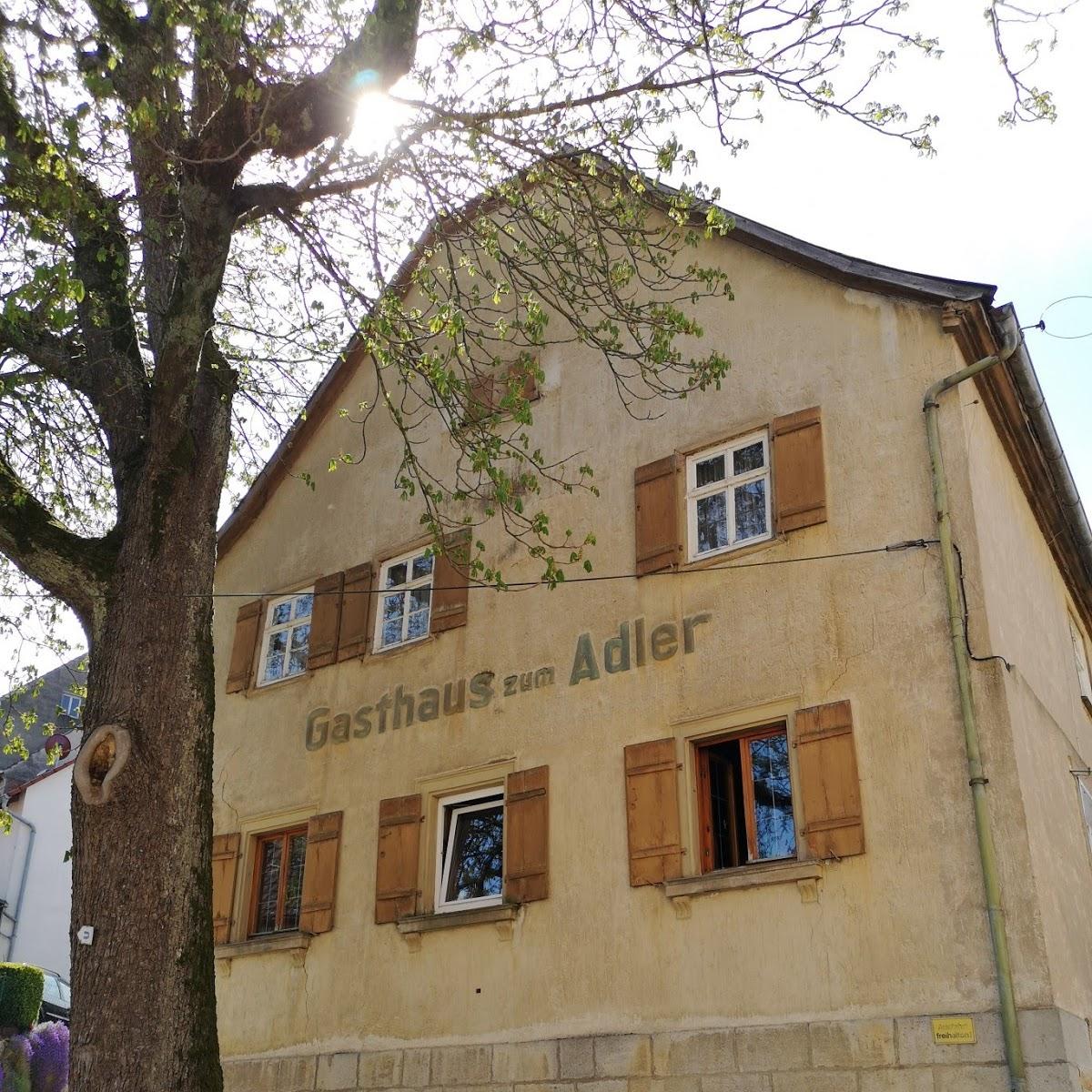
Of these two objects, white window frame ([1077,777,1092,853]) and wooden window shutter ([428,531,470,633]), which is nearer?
white window frame ([1077,777,1092,853])

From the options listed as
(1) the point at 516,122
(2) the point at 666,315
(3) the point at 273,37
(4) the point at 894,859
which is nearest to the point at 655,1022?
(4) the point at 894,859

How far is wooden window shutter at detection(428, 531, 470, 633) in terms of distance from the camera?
12594 millimetres

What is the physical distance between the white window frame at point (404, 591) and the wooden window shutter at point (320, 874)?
1803mm

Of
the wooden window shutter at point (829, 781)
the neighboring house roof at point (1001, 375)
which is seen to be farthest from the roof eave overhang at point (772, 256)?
the wooden window shutter at point (829, 781)

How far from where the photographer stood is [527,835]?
11.0 metres

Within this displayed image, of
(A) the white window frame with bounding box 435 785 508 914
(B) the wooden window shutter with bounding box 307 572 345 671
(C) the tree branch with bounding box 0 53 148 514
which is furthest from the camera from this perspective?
(B) the wooden window shutter with bounding box 307 572 345 671

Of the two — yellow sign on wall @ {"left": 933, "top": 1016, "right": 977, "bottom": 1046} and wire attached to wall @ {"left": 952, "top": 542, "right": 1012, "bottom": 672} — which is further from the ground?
wire attached to wall @ {"left": 952, "top": 542, "right": 1012, "bottom": 672}

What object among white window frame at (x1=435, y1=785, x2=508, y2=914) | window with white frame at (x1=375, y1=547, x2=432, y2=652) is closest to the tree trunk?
white window frame at (x1=435, y1=785, x2=508, y2=914)

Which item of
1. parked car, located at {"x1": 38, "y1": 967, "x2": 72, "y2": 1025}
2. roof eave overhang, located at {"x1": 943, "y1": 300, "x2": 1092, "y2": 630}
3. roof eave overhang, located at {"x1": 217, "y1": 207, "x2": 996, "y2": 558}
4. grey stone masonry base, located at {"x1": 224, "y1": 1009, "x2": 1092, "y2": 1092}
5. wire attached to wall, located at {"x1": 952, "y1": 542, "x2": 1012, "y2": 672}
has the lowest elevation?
grey stone masonry base, located at {"x1": 224, "y1": 1009, "x2": 1092, "y2": 1092}

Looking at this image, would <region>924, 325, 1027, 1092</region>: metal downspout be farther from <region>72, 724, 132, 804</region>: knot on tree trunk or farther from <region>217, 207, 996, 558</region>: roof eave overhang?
<region>72, 724, 132, 804</region>: knot on tree trunk

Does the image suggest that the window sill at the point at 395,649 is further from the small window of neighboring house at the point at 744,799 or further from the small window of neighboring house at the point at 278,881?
the small window of neighboring house at the point at 744,799

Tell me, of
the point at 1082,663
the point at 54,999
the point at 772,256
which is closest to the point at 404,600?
the point at 772,256

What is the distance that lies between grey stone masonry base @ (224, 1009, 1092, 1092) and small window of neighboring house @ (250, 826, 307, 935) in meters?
1.74

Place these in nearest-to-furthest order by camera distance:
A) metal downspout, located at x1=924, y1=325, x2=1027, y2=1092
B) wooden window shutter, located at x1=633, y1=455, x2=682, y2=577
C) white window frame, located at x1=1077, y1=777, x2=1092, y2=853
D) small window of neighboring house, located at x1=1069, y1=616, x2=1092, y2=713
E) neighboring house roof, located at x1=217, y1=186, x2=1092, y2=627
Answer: metal downspout, located at x1=924, y1=325, x2=1027, y2=1092 < neighboring house roof, located at x1=217, y1=186, x2=1092, y2=627 < white window frame, located at x1=1077, y1=777, x2=1092, y2=853 < wooden window shutter, located at x1=633, y1=455, x2=682, y2=577 < small window of neighboring house, located at x1=1069, y1=616, x2=1092, y2=713
